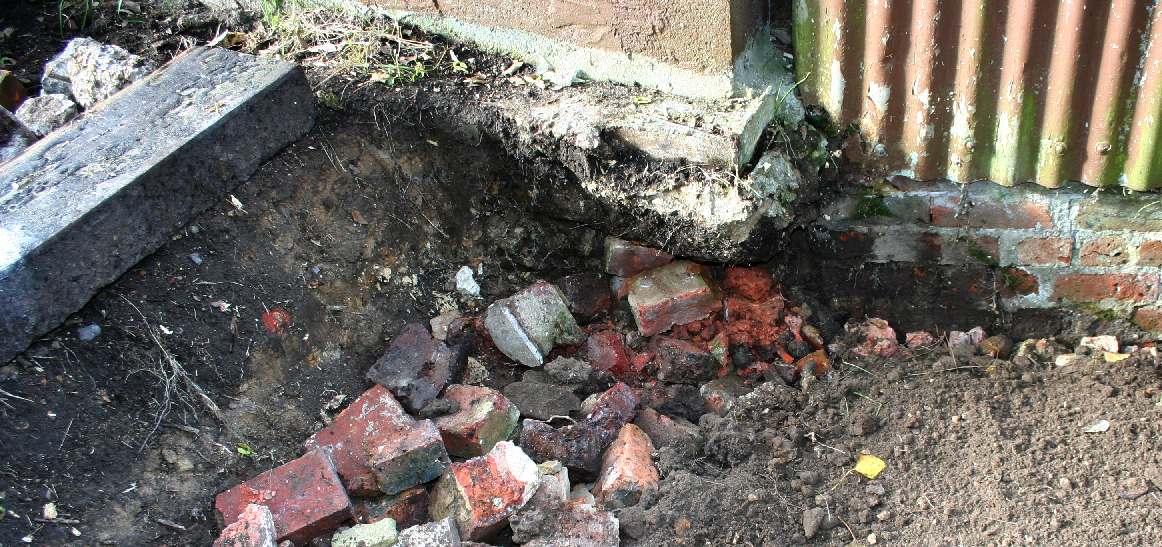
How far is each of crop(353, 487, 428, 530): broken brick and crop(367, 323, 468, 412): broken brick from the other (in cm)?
27

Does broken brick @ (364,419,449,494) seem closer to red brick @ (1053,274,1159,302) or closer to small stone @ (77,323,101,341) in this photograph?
small stone @ (77,323,101,341)

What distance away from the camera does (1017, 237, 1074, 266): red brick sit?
2.51 metres

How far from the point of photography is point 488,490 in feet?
7.08

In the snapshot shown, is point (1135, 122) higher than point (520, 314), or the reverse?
point (1135, 122)

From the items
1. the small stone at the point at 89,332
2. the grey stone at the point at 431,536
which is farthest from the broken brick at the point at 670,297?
the small stone at the point at 89,332

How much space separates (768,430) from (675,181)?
2.44ft

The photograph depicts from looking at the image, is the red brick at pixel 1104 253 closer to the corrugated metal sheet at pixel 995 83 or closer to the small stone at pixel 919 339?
the corrugated metal sheet at pixel 995 83

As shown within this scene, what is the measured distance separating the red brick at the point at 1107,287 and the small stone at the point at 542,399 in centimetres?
149

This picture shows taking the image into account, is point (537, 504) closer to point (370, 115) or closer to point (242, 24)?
point (370, 115)

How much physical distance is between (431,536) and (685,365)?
990 millimetres

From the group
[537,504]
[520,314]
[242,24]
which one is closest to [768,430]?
[537,504]

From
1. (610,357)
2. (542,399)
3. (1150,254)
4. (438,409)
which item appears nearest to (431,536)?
(438,409)

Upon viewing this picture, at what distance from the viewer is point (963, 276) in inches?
105

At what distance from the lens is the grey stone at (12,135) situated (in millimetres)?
2711
